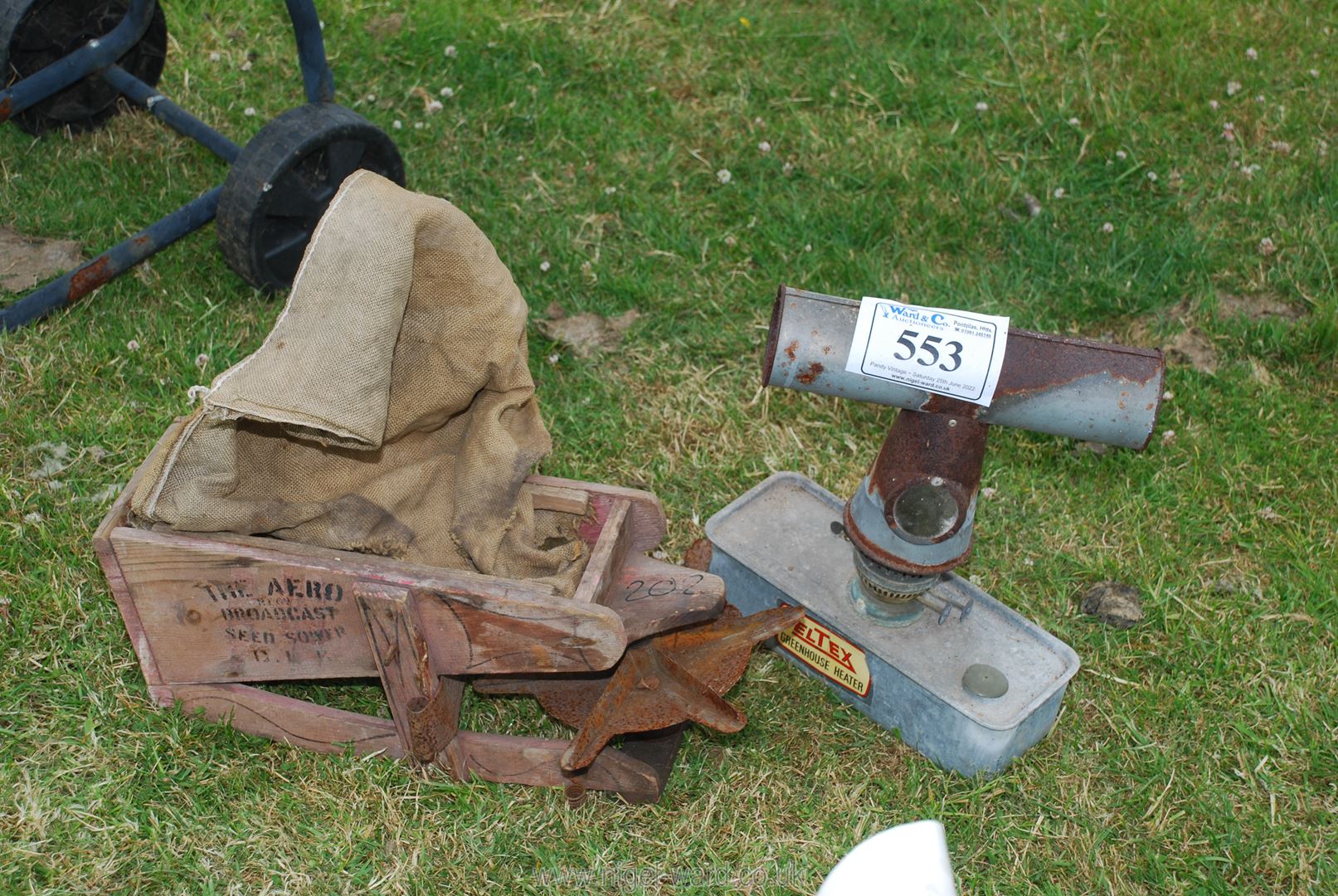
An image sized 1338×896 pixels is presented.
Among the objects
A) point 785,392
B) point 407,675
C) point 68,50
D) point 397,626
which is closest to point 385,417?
point 397,626

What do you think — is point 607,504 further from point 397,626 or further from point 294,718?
point 294,718

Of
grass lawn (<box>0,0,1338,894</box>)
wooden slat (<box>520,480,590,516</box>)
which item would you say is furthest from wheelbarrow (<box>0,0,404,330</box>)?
wooden slat (<box>520,480,590,516</box>)

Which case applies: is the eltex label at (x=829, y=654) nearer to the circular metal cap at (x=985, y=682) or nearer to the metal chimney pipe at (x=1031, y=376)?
the circular metal cap at (x=985, y=682)

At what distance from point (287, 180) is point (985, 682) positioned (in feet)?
8.02

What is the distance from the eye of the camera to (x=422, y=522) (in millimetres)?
2729

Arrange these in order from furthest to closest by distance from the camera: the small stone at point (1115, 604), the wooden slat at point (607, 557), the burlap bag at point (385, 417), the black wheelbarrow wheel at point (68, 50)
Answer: the black wheelbarrow wheel at point (68, 50), the small stone at point (1115, 604), the wooden slat at point (607, 557), the burlap bag at point (385, 417)

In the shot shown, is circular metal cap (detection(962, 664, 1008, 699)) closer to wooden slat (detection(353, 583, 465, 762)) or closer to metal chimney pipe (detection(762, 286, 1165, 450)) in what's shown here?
metal chimney pipe (detection(762, 286, 1165, 450))

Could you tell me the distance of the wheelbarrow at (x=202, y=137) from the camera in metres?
3.60

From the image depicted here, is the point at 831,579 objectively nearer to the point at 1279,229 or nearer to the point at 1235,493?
the point at 1235,493

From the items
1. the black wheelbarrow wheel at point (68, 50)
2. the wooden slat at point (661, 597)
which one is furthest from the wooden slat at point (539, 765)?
the black wheelbarrow wheel at point (68, 50)

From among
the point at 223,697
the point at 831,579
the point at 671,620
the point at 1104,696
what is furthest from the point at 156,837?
the point at 1104,696

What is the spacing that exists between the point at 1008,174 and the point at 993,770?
2499 millimetres

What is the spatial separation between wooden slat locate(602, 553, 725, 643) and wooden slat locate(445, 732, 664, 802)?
33cm

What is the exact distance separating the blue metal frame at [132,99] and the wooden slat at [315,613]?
5.13ft
